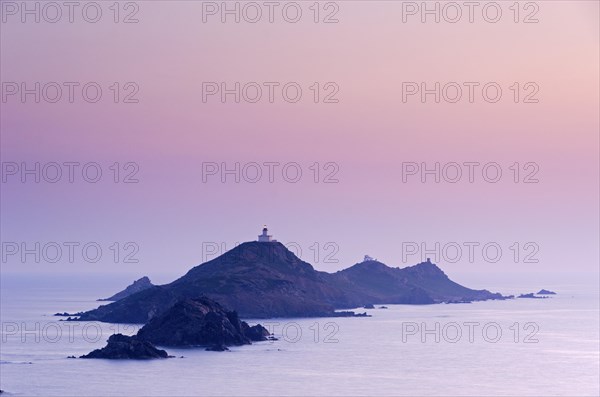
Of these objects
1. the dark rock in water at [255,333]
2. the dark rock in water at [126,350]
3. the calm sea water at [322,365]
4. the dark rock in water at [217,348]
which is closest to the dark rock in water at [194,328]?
the dark rock in water at [217,348]

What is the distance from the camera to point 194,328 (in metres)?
143

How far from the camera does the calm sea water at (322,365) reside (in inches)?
4222

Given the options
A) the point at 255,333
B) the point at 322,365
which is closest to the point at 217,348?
the point at 255,333

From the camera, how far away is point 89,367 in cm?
11806

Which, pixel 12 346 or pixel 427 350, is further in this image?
pixel 427 350

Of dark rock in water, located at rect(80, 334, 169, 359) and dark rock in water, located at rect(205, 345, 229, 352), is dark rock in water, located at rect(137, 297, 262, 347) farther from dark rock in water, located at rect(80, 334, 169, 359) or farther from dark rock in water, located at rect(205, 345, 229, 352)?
dark rock in water, located at rect(80, 334, 169, 359)

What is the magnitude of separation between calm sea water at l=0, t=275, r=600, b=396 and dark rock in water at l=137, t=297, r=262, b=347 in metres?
4.06

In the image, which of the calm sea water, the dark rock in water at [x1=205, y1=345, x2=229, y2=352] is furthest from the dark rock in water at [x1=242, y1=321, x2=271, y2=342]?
the dark rock in water at [x1=205, y1=345, x2=229, y2=352]

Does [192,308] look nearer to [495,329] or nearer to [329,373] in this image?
[329,373]

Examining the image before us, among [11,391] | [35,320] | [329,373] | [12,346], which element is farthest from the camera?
[35,320]

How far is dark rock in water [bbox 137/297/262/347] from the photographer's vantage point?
142125 mm

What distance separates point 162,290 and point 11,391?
297 feet

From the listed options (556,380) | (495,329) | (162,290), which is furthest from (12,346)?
(495,329)

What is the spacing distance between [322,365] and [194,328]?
22346 millimetres
